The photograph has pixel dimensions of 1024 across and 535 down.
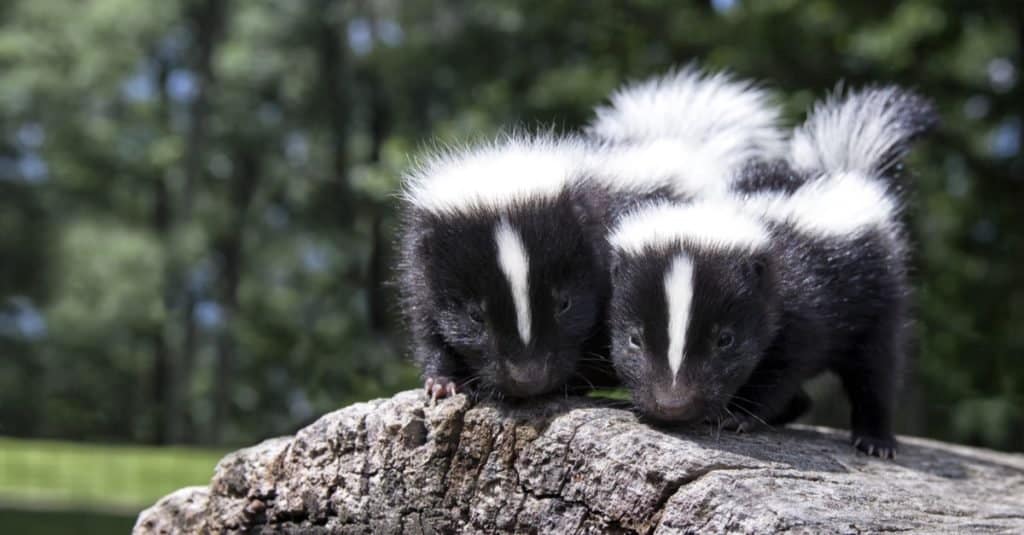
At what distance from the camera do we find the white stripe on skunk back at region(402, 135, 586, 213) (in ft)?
13.3

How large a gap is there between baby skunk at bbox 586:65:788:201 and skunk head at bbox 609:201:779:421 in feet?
1.60

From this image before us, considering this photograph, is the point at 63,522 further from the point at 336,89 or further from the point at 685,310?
the point at 336,89

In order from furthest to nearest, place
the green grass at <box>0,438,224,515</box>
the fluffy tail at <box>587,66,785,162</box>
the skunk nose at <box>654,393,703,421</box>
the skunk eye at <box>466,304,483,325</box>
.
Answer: the green grass at <box>0,438,224,515</box> < the fluffy tail at <box>587,66,785,162</box> < the skunk eye at <box>466,304,483,325</box> < the skunk nose at <box>654,393,703,421</box>

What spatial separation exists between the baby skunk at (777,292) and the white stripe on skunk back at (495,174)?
1.18 feet

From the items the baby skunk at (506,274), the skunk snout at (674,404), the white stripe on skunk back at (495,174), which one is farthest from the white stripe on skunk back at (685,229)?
the skunk snout at (674,404)

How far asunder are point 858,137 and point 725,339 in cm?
213

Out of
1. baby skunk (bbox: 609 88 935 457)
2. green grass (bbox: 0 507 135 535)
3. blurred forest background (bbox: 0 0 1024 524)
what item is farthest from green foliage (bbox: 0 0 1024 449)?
baby skunk (bbox: 609 88 935 457)

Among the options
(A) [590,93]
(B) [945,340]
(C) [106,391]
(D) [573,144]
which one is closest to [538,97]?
(A) [590,93]

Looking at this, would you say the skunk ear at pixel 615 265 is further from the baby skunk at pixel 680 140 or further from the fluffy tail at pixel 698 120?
the fluffy tail at pixel 698 120

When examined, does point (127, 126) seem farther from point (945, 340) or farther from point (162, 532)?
point (162, 532)

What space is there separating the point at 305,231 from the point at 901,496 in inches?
853

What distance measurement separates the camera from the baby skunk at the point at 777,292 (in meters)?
3.69

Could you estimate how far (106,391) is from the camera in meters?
25.7

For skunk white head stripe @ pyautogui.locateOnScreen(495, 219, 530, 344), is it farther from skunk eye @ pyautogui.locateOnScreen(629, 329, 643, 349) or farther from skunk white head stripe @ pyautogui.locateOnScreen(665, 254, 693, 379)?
skunk white head stripe @ pyautogui.locateOnScreen(665, 254, 693, 379)
